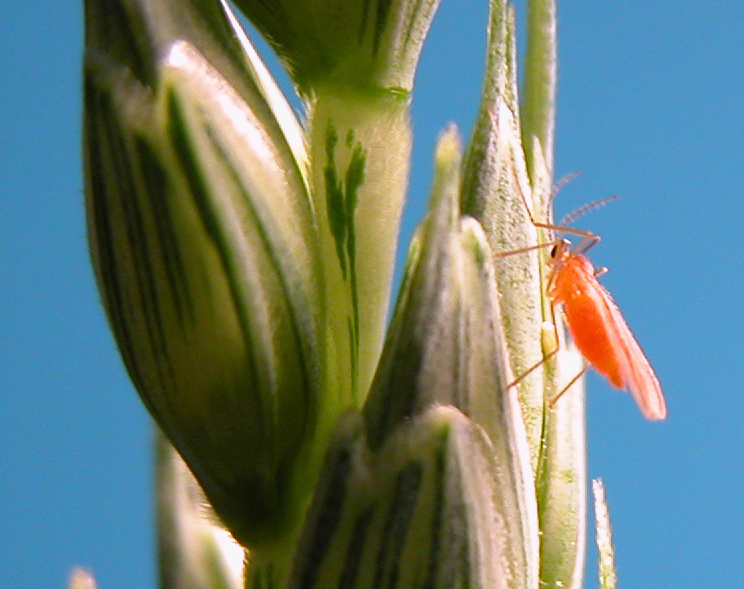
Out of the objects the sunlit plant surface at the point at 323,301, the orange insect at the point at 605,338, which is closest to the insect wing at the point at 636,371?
the orange insect at the point at 605,338

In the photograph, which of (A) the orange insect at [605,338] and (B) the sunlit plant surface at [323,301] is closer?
(B) the sunlit plant surface at [323,301]

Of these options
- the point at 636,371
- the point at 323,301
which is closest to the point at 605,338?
the point at 636,371

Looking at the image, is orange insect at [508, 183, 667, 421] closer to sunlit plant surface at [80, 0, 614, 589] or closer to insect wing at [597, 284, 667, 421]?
insect wing at [597, 284, 667, 421]

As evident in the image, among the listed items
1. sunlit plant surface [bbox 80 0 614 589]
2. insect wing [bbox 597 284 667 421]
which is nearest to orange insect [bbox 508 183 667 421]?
insect wing [bbox 597 284 667 421]

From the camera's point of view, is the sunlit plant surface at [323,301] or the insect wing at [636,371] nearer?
the sunlit plant surface at [323,301]

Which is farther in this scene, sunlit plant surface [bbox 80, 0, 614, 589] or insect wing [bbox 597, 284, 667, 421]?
insect wing [bbox 597, 284, 667, 421]

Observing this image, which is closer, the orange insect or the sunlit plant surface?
the sunlit plant surface

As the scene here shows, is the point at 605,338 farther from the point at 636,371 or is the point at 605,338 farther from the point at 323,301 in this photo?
the point at 323,301

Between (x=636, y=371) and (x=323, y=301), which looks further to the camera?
(x=636, y=371)

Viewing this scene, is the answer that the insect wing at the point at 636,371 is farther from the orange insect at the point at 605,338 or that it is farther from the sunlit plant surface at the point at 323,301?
the sunlit plant surface at the point at 323,301
